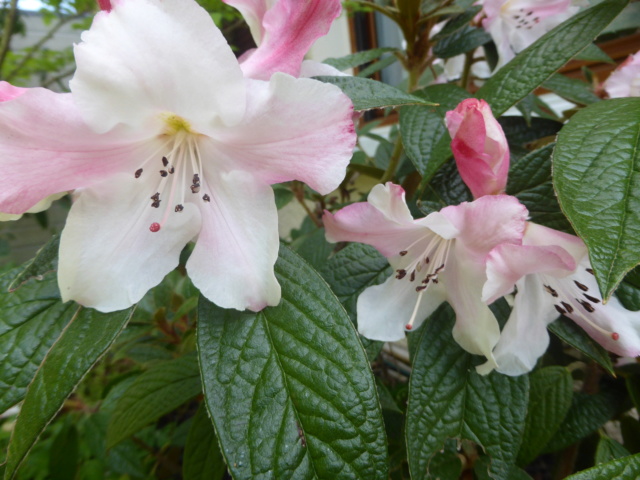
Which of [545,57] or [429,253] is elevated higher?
[545,57]

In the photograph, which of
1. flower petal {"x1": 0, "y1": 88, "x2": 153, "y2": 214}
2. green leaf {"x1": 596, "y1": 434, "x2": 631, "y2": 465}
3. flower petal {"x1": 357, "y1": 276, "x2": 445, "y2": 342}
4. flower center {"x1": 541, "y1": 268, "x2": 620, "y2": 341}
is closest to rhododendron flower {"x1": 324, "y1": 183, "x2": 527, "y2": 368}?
flower petal {"x1": 357, "y1": 276, "x2": 445, "y2": 342}

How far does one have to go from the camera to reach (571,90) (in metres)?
0.83

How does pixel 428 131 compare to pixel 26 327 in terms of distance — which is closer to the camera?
pixel 26 327

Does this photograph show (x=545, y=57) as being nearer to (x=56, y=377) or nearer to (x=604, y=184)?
(x=604, y=184)

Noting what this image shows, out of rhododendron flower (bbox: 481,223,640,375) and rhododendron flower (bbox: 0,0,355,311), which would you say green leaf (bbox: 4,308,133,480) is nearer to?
rhododendron flower (bbox: 0,0,355,311)

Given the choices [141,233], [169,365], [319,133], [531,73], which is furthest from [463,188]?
[169,365]

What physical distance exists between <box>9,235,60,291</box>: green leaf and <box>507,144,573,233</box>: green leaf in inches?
20.4

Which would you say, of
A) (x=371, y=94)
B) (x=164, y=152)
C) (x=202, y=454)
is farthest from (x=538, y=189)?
(x=202, y=454)

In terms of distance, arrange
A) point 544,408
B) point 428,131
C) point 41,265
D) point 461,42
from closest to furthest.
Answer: point 41,265, point 428,131, point 544,408, point 461,42

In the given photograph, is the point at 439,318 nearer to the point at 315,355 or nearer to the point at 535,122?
the point at 315,355

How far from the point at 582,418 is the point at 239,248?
74 centimetres

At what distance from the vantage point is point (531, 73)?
521 mm

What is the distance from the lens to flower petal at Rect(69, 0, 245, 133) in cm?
35

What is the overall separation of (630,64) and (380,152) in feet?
2.03
